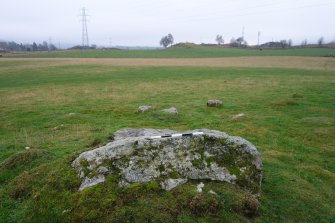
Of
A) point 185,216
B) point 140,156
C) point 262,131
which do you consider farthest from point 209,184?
point 262,131

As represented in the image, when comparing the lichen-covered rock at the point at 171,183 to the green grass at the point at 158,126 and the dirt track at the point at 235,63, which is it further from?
the dirt track at the point at 235,63

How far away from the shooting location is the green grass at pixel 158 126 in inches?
277

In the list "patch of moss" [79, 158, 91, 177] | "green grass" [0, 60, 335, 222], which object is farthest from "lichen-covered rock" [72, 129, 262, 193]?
"green grass" [0, 60, 335, 222]

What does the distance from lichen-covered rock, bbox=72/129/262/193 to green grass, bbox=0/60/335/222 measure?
29 cm

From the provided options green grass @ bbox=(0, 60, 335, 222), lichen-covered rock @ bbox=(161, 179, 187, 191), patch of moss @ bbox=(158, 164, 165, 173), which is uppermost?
patch of moss @ bbox=(158, 164, 165, 173)

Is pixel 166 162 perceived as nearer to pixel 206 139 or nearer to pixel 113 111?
pixel 206 139

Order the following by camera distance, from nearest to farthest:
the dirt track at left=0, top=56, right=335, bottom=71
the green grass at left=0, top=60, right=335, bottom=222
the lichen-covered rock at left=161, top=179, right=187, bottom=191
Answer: the green grass at left=0, top=60, right=335, bottom=222
the lichen-covered rock at left=161, top=179, right=187, bottom=191
the dirt track at left=0, top=56, right=335, bottom=71

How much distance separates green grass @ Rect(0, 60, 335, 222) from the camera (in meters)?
7.03

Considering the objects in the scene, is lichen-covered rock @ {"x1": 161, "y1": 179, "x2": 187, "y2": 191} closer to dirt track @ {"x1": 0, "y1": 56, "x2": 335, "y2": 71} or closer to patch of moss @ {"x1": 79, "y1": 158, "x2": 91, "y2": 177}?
patch of moss @ {"x1": 79, "y1": 158, "x2": 91, "y2": 177}

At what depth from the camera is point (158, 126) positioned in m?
16.4

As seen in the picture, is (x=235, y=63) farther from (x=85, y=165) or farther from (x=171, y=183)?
(x=85, y=165)

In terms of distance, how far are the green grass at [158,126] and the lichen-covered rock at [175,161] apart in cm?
29

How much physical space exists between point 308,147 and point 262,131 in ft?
8.81

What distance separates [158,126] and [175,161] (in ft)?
27.7
